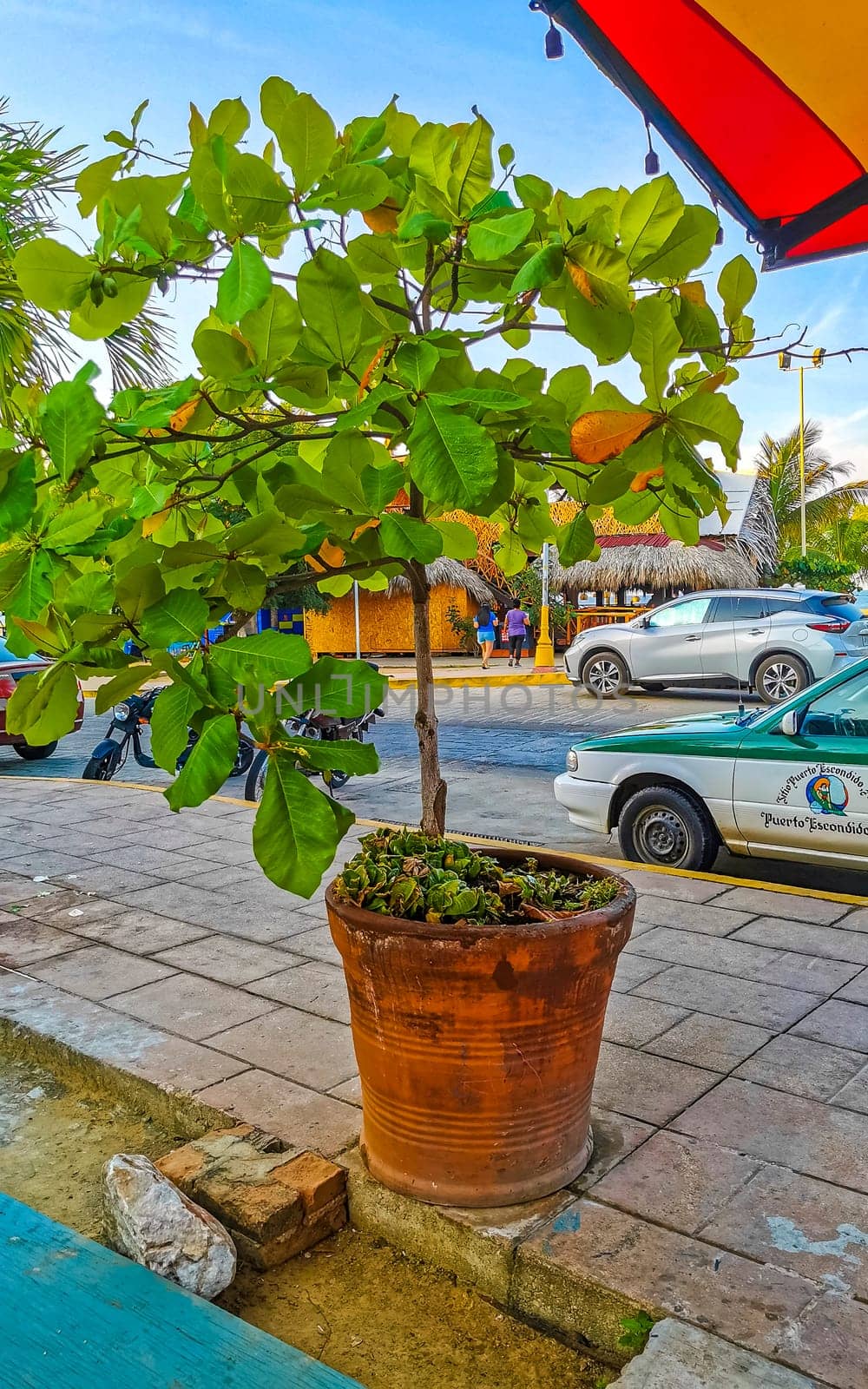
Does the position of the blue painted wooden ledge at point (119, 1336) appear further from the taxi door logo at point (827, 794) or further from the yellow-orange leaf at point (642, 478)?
the taxi door logo at point (827, 794)

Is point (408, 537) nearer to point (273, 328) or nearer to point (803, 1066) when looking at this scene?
point (273, 328)

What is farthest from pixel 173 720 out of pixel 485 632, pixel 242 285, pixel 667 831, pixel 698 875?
pixel 485 632

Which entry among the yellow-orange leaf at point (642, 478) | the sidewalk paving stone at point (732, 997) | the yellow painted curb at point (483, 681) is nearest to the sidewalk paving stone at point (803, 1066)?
the sidewalk paving stone at point (732, 997)

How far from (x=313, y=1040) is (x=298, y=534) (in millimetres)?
2387

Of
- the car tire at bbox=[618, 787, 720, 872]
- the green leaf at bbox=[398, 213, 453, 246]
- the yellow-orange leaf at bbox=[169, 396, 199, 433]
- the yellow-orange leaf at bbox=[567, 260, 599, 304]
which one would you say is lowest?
the car tire at bbox=[618, 787, 720, 872]

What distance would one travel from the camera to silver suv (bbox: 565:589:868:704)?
17.1 meters

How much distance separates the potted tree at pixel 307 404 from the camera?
179 centimetres

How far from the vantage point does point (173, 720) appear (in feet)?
6.48

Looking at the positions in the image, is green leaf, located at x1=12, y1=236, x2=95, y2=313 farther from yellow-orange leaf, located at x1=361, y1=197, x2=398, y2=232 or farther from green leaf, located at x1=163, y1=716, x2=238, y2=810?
green leaf, located at x1=163, y1=716, x2=238, y2=810

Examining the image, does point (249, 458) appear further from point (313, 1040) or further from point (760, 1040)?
point (760, 1040)

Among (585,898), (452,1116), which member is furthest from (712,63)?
(452,1116)

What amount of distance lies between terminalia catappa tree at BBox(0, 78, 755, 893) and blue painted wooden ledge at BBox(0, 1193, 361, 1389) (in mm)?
1105

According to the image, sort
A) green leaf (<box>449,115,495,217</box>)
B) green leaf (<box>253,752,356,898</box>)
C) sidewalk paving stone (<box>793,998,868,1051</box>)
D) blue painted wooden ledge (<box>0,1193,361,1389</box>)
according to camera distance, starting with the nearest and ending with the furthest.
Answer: green leaf (<box>449,115,495,217</box>), green leaf (<box>253,752,356,898</box>), blue painted wooden ledge (<box>0,1193,361,1389</box>), sidewalk paving stone (<box>793,998,868,1051</box>)

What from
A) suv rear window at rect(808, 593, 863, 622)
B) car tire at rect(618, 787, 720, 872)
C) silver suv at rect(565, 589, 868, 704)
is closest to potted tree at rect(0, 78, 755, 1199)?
car tire at rect(618, 787, 720, 872)
